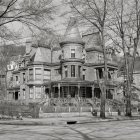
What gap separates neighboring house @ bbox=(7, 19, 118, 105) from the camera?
41938 millimetres

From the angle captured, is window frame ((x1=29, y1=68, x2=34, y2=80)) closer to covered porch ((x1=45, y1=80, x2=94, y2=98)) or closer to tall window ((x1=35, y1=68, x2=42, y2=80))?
tall window ((x1=35, y1=68, x2=42, y2=80))

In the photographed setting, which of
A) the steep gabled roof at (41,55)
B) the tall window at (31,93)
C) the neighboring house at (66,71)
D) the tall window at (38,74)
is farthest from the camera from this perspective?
the steep gabled roof at (41,55)

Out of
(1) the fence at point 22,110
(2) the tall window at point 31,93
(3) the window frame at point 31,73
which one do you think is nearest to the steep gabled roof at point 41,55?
(3) the window frame at point 31,73

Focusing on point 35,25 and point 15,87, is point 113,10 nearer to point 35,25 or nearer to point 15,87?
point 35,25

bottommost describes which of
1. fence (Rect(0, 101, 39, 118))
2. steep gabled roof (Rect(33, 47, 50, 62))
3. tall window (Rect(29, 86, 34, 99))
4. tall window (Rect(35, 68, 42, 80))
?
fence (Rect(0, 101, 39, 118))

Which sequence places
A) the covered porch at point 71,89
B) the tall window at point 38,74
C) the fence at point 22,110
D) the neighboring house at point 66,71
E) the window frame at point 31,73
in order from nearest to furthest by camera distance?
the fence at point 22,110
the covered porch at point 71,89
the neighboring house at point 66,71
the tall window at point 38,74
the window frame at point 31,73

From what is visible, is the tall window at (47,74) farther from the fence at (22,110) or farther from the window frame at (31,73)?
the fence at (22,110)

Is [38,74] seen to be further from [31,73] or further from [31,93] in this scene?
[31,93]

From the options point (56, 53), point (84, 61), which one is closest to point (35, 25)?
point (84, 61)

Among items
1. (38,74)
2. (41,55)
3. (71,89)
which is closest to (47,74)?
(38,74)

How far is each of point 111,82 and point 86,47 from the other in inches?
310

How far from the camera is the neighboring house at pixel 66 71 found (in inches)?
1651

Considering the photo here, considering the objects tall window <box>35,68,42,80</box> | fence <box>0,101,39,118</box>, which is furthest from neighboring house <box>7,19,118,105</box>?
fence <box>0,101,39,118</box>

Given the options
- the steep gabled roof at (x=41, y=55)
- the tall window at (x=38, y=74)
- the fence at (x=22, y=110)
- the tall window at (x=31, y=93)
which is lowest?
the fence at (x=22, y=110)
